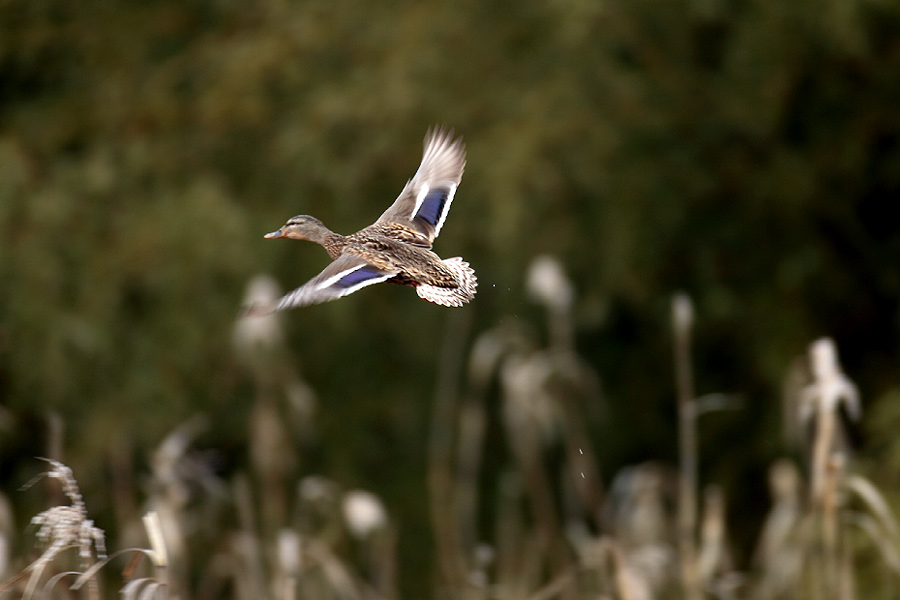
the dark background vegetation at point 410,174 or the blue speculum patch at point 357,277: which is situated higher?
the dark background vegetation at point 410,174

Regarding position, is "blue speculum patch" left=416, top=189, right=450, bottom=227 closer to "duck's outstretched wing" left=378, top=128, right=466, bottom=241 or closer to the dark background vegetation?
"duck's outstretched wing" left=378, top=128, right=466, bottom=241

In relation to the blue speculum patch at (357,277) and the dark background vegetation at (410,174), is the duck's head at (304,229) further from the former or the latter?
the dark background vegetation at (410,174)

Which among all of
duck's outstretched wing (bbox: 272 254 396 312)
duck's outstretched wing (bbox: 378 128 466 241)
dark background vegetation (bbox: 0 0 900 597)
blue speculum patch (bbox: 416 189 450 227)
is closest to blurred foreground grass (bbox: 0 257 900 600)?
duck's outstretched wing (bbox: 272 254 396 312)

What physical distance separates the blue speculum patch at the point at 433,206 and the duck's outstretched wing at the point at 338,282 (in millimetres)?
511

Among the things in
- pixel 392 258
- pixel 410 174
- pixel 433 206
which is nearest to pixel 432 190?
pixel 433 206

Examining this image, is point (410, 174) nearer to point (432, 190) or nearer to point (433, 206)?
point (432, 190)

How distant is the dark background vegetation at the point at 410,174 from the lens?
18.1 ft

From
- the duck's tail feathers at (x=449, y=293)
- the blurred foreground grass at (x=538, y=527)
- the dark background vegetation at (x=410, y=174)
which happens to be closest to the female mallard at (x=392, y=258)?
the duck's tail feathers at (x=449, y=293)

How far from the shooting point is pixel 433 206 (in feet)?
7.27

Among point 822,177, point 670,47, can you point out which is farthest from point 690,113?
point 822,177

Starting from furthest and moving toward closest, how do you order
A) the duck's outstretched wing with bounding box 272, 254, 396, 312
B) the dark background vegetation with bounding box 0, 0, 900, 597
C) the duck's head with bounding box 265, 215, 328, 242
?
1. the dark background vegetation with bounding box 0, 0, 900, 597
2. the duck's head with bounding box 265, 215, 328, 242
3. the duck's outstretched wing with bounding box 272, 254, 396, 312

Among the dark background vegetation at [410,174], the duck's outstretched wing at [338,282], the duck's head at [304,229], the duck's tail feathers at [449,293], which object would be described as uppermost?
the dark background vegetation at [410,174]

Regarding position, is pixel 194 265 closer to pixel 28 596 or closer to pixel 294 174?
pixel 294 174

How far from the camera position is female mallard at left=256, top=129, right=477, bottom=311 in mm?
1498
